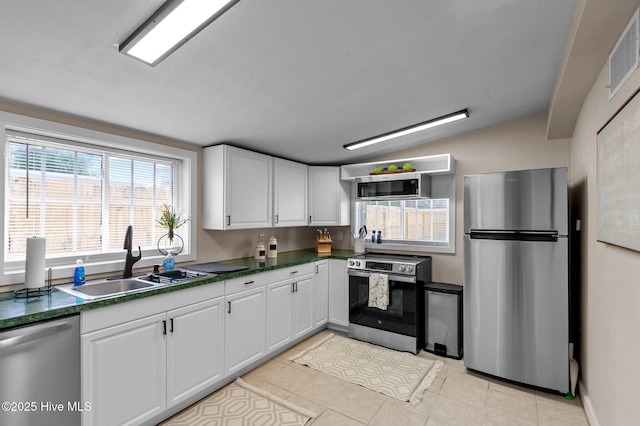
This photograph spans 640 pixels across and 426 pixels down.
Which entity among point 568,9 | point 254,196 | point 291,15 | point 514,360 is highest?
point 568,9

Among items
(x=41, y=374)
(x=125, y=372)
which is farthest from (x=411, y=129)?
(x=41, y=374)

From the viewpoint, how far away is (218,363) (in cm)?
260

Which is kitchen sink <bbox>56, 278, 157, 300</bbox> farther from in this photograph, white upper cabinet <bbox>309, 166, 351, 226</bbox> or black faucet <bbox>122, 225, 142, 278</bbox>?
white upper cabinet <bbox>309, 166, 351, 226</bbox>

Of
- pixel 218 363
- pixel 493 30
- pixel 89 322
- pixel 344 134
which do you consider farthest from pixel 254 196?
pixel 493 30

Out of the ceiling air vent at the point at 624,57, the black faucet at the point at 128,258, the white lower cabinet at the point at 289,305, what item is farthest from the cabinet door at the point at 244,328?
the ceiling air vent at the point at 624,57

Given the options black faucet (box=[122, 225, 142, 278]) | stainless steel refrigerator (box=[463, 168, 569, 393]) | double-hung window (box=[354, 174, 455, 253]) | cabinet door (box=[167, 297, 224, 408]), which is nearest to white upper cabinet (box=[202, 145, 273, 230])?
black faucet (box=[122, 225, 142, 278])

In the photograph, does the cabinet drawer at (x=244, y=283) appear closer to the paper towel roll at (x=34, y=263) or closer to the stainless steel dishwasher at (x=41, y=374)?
the stainless steel dishwasher at (x=41, y=374)

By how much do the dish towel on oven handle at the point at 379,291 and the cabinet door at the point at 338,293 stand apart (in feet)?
1.33

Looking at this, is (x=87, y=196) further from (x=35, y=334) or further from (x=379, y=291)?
(x=379, y=291)

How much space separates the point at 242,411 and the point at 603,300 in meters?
2.56

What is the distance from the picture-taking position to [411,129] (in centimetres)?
338

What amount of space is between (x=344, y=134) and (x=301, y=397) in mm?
2541

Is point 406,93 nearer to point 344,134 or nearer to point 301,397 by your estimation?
point 344,134

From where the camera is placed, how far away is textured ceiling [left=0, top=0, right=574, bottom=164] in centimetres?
153
